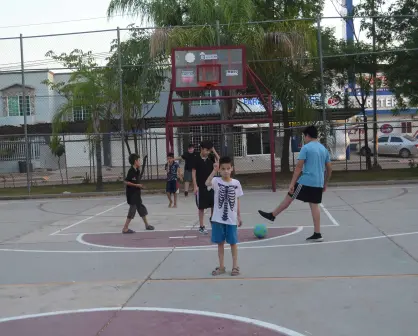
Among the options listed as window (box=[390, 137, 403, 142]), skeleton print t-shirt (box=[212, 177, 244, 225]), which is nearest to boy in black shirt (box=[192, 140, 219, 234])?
skeleton print t-shirt (box=[212, 177, 244, 225])

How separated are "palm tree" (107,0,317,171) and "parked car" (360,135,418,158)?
1518 cm

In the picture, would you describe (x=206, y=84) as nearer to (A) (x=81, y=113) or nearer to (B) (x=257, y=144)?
(A) (x=81, y=113)

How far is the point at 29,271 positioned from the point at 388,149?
104 ft

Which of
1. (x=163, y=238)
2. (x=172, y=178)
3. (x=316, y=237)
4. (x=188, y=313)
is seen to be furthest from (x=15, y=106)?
(x=188, y=313)

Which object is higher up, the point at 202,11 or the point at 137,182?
the point at 202,11

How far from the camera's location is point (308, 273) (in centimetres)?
706

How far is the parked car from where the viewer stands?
35688mm

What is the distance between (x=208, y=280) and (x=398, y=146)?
31.5 metres

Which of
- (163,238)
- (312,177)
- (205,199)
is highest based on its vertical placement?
(312,177)

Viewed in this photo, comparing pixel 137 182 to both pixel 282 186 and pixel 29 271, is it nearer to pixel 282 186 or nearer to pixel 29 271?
pixel 29 271

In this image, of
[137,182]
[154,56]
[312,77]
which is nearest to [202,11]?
[154,56]

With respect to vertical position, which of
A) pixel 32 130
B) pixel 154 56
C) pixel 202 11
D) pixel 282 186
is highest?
pixel 202 11

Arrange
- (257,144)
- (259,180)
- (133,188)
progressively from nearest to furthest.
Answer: (133,188) → (259,180) → (257,144)

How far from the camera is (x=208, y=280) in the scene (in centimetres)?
691
